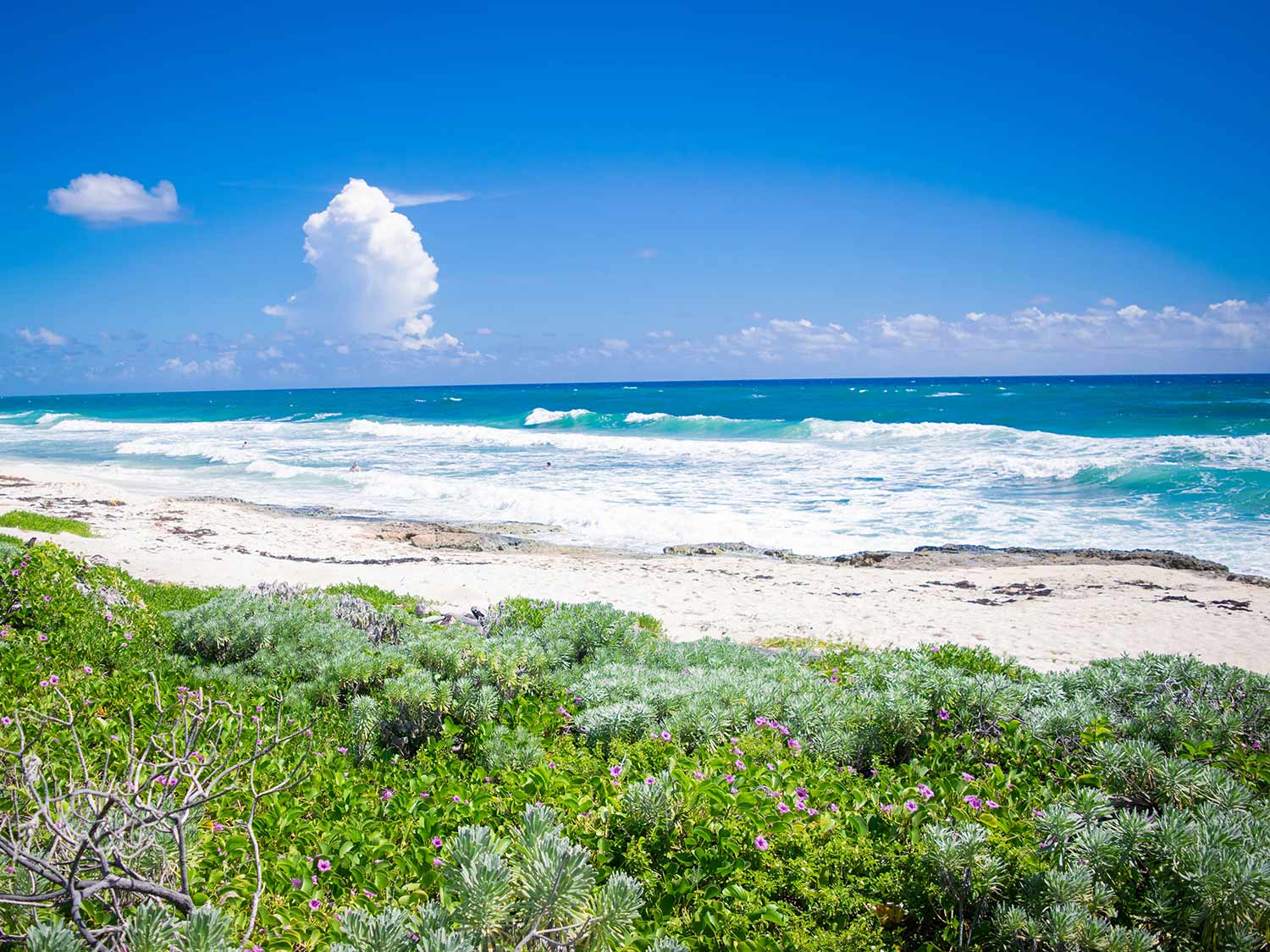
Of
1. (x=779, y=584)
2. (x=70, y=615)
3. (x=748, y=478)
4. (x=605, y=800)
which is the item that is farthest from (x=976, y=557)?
(x=70, y=615)

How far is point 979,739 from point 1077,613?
32.2ft

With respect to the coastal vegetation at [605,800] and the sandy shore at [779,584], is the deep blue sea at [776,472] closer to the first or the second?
the sandy shore at [779,584]

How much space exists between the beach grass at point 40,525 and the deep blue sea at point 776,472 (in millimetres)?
9394

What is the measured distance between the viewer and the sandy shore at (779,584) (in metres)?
11.4

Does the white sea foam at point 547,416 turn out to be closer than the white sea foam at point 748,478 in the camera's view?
No

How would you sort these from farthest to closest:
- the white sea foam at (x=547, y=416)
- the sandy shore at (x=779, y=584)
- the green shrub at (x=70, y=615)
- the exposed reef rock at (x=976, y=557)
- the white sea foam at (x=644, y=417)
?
the white sea foam at (x=547, y=416)
the white sea foam at (x=644, y=417)
the exposed reef rock at (x=976, y=557)
the sandy shore at (x=779, y=584)
the green shrub at (x=70, y=615)

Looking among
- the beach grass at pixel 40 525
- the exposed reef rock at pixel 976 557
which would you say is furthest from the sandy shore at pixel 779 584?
the beach grass at pixel 40 525

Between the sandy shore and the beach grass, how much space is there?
491 mm

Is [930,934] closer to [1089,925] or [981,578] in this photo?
[1089,925]

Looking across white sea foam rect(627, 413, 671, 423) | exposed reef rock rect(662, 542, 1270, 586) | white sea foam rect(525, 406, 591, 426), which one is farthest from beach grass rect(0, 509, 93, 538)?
white sea foam rect(525, 406, 591, 426)

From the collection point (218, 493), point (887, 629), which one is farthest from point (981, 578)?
point (218, 493)

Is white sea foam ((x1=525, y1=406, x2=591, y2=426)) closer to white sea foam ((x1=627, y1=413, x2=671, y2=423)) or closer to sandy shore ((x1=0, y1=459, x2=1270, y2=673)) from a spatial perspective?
white sea foam ((x1=627, y1=413, x2=671, y2=423))

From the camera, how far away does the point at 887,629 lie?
11.5 metres

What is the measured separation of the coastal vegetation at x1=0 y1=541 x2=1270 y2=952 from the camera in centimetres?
229
